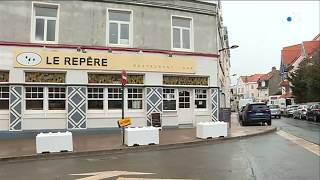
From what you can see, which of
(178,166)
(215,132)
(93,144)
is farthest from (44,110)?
(178,166)

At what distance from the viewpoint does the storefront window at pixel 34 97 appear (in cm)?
2061

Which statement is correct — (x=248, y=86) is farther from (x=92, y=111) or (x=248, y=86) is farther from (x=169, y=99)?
(x=92, y=111)

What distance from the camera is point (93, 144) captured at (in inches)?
661

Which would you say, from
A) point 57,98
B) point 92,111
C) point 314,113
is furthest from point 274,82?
point 57,98

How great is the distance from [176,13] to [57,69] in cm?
730

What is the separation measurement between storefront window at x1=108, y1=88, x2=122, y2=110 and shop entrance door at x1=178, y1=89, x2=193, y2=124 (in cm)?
366

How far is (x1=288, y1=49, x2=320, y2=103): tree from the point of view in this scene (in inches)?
1711

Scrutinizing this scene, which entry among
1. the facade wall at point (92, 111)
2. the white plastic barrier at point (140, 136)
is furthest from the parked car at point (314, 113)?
the white plastic barrier at point (140, 136)

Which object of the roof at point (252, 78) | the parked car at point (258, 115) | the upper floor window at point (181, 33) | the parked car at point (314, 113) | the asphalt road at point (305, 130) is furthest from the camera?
the roof at point (252, 78)

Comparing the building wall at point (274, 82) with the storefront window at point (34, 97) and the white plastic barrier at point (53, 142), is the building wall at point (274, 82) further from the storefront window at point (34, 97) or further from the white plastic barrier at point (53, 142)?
the white plastic barrier at point (53, 142)

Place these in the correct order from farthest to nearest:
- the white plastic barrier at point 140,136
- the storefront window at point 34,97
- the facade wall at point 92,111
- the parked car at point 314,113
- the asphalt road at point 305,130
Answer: the parked car at point 314,113 → the storefront window at point 34,97 → the facade wall at point 92,111 → the asphalt road at point 305,130 → the white plastic barrier at point 140,136

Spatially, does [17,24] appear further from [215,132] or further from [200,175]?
[200,175]

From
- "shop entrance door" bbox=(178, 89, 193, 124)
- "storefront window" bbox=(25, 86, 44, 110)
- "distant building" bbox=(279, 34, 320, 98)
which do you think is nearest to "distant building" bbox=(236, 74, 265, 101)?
"distant building" bbox=(279, 34, 320, 98)

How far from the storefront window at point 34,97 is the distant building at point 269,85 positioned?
82.1m
